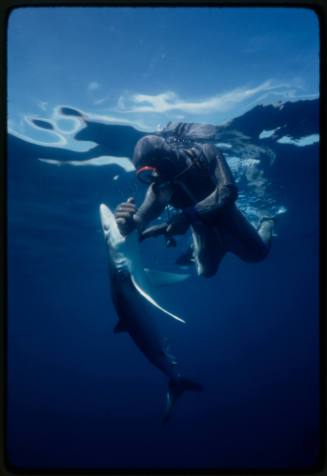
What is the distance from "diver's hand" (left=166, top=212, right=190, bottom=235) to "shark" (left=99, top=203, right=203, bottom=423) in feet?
2.52

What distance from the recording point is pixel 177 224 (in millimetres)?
4871

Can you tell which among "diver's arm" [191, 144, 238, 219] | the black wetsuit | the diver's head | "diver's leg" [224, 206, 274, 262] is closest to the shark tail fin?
the black wetsuit

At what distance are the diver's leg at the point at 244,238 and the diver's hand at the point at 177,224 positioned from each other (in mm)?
2378

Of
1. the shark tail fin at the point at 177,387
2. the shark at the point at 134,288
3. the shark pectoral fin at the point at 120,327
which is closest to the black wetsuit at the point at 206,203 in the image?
the shark at the point at 134,288

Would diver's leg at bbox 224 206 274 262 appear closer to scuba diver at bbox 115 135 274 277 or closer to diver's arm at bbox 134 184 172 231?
scuba diver at bbox 115 135 274 277

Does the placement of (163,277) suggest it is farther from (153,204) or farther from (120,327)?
(153,204)

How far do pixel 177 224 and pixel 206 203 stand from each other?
0.58m

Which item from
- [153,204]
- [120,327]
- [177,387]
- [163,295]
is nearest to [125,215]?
[153,204]

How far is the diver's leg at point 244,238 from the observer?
7.28m

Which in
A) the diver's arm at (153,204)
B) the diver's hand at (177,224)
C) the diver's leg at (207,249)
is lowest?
the diver's leg at (207,249)

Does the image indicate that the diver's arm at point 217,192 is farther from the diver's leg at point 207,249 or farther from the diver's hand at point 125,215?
the diver's leg at point 207,249

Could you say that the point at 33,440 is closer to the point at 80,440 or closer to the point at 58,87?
the point at 80,440

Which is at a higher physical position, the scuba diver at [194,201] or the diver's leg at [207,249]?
the scuba diver at [194,201]

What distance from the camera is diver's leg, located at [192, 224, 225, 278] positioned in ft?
23.6
